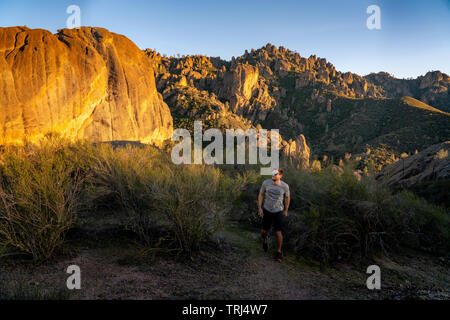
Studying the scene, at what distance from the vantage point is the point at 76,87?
24531 mm

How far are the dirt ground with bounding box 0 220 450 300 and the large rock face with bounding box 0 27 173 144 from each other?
58.1 ft

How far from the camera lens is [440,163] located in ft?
41.2

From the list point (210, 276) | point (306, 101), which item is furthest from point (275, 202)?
point (306, 101)

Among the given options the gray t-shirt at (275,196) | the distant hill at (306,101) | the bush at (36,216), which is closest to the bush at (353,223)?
the gray t-shirt at (275,196)

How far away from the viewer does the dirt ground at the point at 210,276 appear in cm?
387

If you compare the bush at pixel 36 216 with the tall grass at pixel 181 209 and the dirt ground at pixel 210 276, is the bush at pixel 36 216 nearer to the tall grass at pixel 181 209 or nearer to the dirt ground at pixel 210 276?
the tall grass at pixel 181 209

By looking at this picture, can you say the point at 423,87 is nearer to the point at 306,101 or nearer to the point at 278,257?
the point at 306,101

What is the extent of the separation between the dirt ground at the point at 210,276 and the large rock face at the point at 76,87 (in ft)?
58.1


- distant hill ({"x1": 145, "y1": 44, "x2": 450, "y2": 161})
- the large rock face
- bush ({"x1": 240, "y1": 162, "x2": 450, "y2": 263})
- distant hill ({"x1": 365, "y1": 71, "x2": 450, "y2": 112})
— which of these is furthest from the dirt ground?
distant hill ({"x1": 365, "y1": 71, "x2": 450, "y2": 112})

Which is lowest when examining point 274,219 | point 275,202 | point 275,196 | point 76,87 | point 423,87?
point 274,219

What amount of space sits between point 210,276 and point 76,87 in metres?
26.7

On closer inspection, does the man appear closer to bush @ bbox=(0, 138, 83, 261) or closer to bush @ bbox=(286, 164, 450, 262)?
bush @ bbox=(286, 164, 450, 262)

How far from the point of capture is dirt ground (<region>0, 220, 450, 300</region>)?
387 cm
